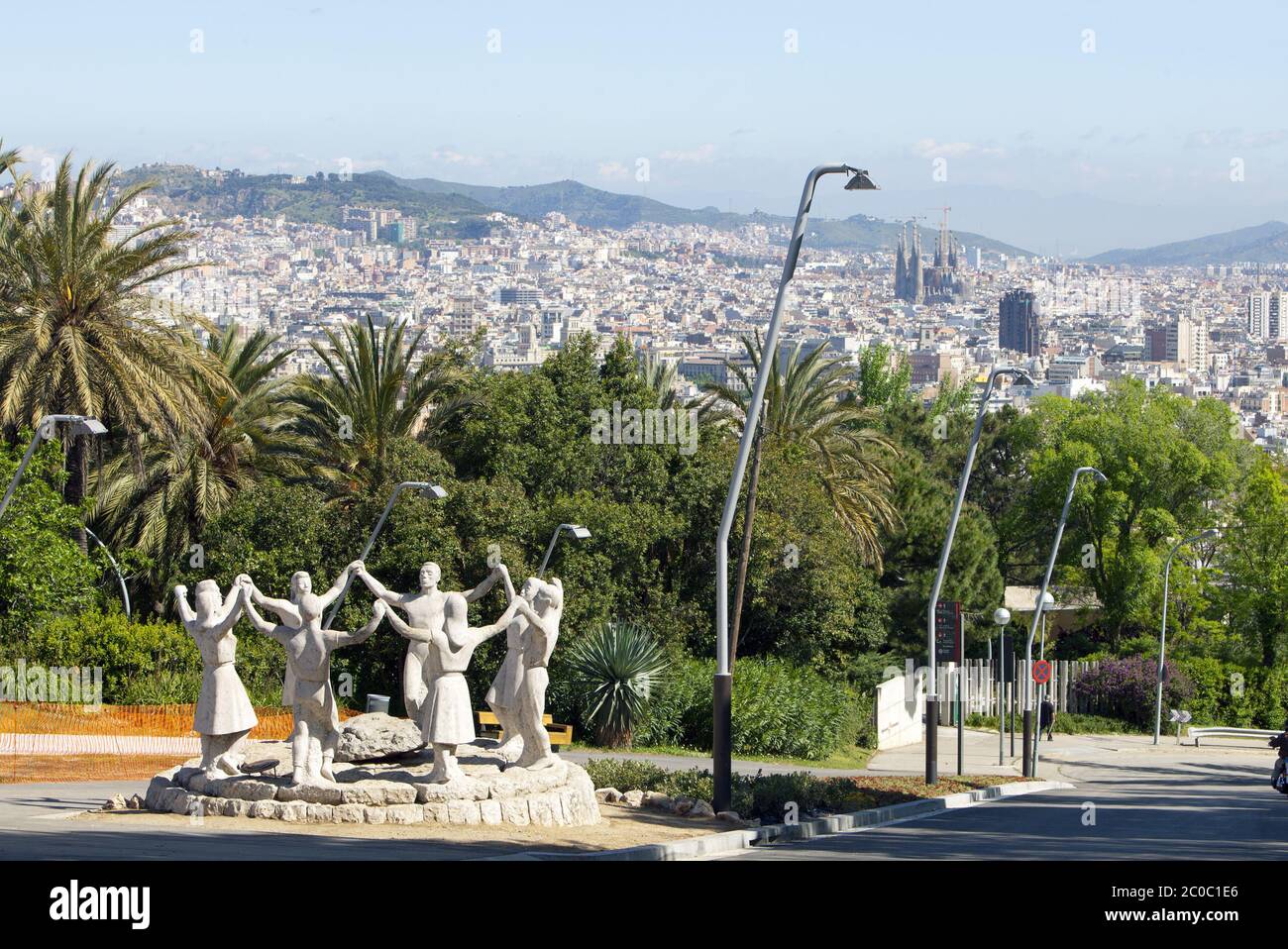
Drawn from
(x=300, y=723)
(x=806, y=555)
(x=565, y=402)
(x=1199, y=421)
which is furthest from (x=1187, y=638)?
(x=300, y=723)

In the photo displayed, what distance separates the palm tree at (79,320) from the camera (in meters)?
32.3

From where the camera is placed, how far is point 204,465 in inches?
1538

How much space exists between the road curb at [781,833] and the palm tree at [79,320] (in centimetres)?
1712

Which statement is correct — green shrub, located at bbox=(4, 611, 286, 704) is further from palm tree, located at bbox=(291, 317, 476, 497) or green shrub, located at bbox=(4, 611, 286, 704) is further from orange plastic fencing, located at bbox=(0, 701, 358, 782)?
palm tree, located at bbox=(291, 317, 476, 497)

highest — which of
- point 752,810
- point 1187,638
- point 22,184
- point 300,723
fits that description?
point 22,184

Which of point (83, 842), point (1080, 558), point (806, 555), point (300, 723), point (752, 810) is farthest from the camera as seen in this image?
point (1080, 558)

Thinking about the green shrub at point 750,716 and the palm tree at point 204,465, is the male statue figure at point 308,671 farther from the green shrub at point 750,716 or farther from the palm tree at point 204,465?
the palm tree at point 204,465

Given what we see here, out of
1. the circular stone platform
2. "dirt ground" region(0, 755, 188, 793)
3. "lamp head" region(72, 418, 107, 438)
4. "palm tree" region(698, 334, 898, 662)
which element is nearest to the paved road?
the circular stone platform

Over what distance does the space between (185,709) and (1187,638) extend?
34.6 meters

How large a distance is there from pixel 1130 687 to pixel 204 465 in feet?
92.6

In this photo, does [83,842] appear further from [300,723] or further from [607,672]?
[607,672]

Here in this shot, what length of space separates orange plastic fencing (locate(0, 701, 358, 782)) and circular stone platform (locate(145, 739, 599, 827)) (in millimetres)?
6629

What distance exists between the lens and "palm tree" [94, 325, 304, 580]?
38.8 metres

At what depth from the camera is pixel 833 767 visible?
34031 millimetres
